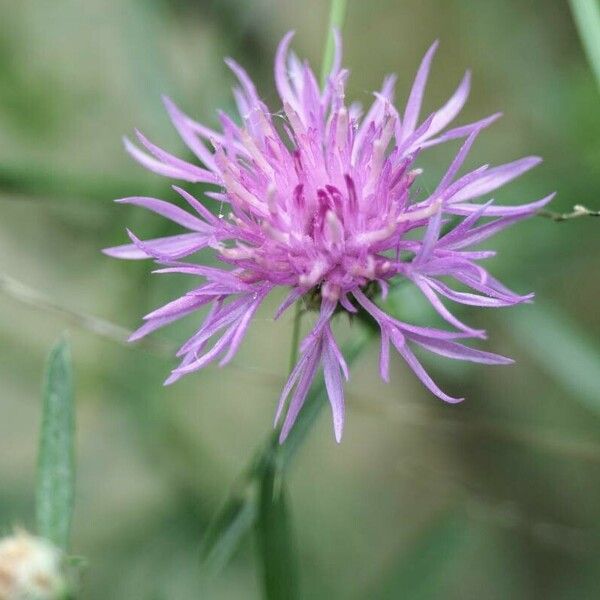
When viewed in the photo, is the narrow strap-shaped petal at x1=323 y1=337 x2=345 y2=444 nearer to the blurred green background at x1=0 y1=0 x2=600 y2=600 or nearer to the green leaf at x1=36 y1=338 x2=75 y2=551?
the green leaf at x1=36 y1=338 x2=75 y2=551

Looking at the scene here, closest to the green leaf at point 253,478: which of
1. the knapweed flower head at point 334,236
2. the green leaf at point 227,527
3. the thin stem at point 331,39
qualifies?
the green leaf at point 227,527

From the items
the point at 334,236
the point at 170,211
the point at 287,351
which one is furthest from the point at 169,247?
the point at 287,351

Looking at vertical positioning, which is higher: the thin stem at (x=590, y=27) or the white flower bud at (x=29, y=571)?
the thin stem at (x=590, y=27)

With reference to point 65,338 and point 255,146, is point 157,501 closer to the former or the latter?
point 65,338

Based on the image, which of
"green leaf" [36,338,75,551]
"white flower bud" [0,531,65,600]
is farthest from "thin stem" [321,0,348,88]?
"white flower bud" [0,531,65,600]

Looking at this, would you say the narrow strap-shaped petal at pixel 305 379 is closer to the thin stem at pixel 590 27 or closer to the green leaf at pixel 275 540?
the green leaf at pixel 275 540

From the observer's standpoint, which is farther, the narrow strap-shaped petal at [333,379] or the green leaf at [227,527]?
the green leaf at [227,527]
